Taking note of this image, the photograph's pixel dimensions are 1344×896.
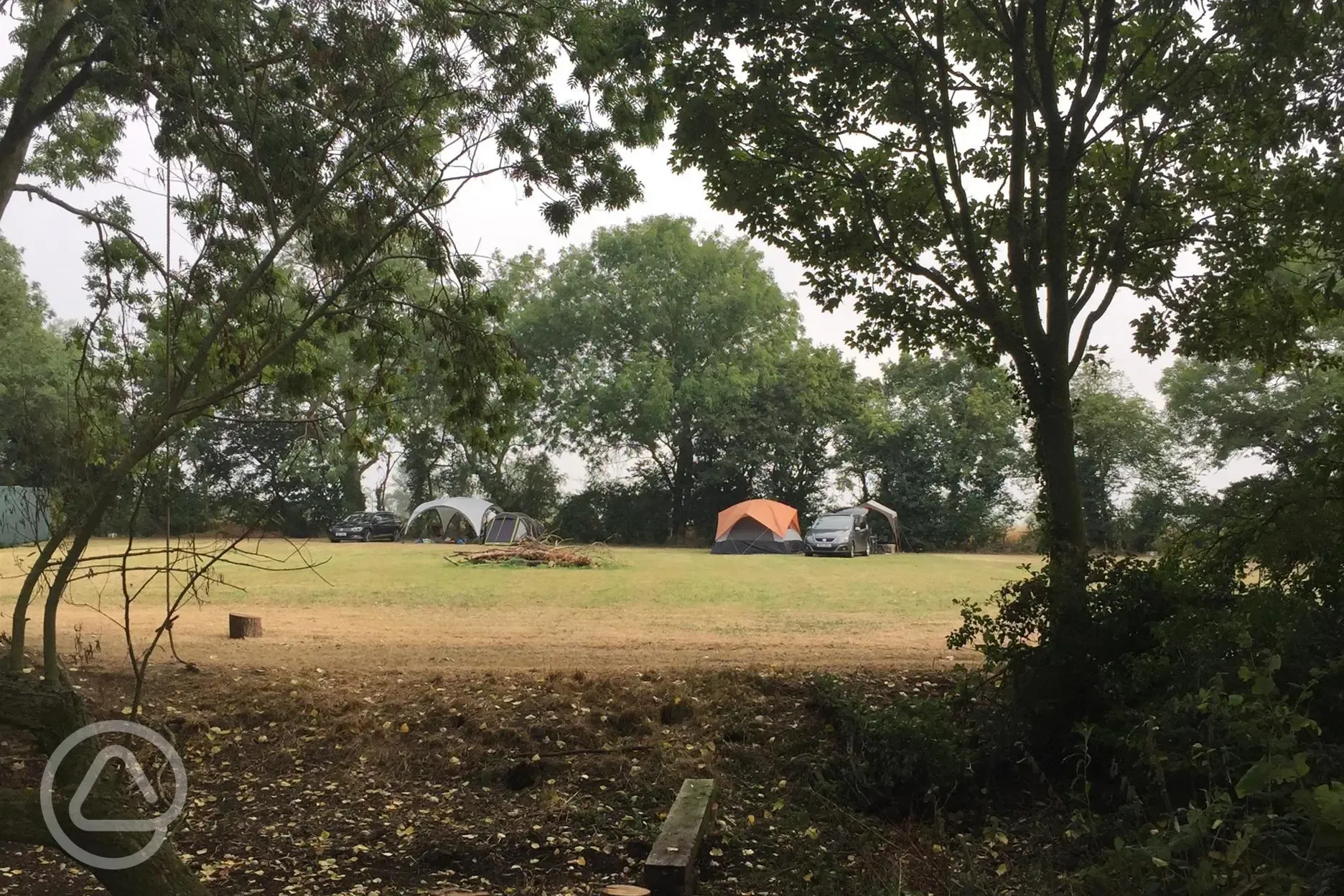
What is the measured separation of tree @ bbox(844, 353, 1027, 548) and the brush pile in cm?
1812

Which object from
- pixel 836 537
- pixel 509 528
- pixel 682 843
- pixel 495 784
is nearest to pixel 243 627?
pixel 495 784

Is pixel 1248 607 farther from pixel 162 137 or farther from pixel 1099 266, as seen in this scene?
pixel 162 137

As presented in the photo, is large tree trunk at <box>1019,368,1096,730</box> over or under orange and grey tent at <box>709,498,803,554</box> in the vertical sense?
under

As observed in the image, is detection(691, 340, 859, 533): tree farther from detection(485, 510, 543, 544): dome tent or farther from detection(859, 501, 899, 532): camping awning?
detection(485, 510, 543, 544): dome tent

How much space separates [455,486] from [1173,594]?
4007 centimetres

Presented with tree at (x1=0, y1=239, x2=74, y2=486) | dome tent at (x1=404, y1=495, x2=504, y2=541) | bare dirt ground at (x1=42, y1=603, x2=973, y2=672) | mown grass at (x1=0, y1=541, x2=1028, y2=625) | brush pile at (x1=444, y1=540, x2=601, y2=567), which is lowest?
bare dirt ground at (x1=42, y1=603, x2=973, y2=672)

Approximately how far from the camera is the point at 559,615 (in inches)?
485

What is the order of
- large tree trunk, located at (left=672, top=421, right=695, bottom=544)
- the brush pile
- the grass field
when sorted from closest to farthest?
the grass field < the brush pile < large tree trunk, located at (left=672, top=421, right=695, bottom=544)

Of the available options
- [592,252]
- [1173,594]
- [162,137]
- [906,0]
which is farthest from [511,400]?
[592,252]

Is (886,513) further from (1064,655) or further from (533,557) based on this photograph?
(1064,655)

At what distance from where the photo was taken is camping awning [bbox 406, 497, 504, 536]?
33.5m

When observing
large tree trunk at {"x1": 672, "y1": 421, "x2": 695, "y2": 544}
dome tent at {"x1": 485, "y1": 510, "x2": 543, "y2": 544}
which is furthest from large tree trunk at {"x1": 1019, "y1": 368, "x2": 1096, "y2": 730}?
large tree trunk at {"x1": 672, "y1": 421, "x2": 695, "y2": 544}

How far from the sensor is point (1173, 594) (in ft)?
16.0

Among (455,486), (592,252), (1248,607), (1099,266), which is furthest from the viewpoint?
(455,486)
